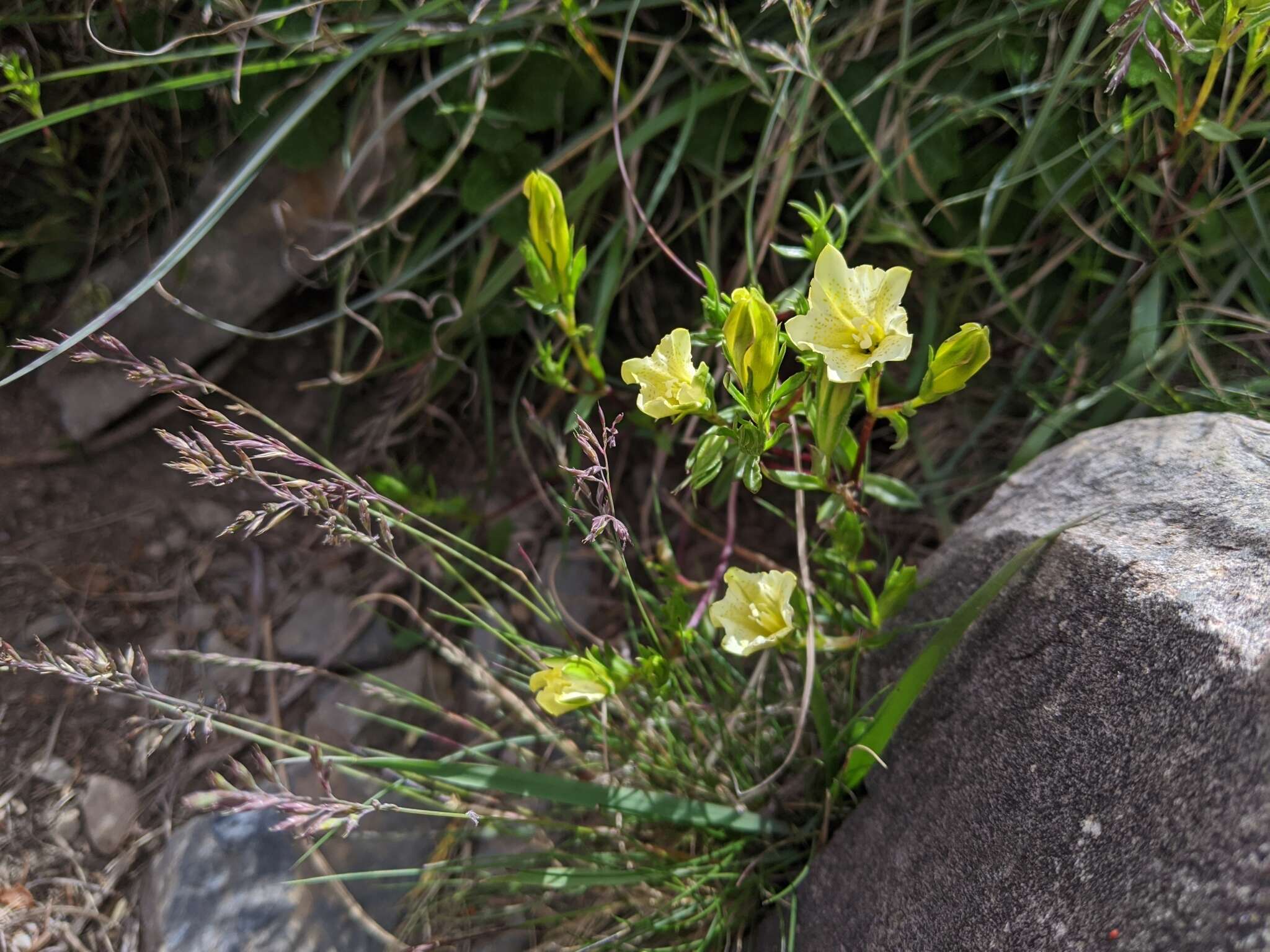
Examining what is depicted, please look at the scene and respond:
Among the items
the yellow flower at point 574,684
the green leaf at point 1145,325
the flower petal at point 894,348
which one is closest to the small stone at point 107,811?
the yellow flower at point 574,684

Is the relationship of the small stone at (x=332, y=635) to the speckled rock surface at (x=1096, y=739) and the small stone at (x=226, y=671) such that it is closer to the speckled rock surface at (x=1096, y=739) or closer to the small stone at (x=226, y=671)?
the small stone at (x=226, y=671)

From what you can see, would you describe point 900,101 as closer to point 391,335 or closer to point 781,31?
point 781,31

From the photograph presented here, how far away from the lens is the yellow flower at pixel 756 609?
106 cm

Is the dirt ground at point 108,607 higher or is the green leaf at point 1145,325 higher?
the green leaf at point 1145,325

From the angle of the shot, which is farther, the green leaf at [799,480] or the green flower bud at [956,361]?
the green leaf at [799,480]

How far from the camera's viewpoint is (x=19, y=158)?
1.58m

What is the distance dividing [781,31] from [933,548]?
38.2 inches

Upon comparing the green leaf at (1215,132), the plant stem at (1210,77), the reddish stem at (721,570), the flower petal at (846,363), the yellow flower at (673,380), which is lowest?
the reddish stem at (721,570)

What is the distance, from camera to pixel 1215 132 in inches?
46.8

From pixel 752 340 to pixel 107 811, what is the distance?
148 centimetres

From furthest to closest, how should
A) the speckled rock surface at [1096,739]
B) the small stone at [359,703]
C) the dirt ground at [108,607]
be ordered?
the small stone at [359,703] → the dirt ground at [108,607] → the speckled rock surface at [1096,739]

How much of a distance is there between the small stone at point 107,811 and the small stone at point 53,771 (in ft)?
0.13

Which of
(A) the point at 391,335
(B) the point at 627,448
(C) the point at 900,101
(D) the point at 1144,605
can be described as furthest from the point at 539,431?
(D) the point at 1144,605

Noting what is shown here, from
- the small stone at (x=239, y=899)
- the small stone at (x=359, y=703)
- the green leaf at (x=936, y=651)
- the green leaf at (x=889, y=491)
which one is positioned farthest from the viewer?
the small stone at (x=359, y=703)
